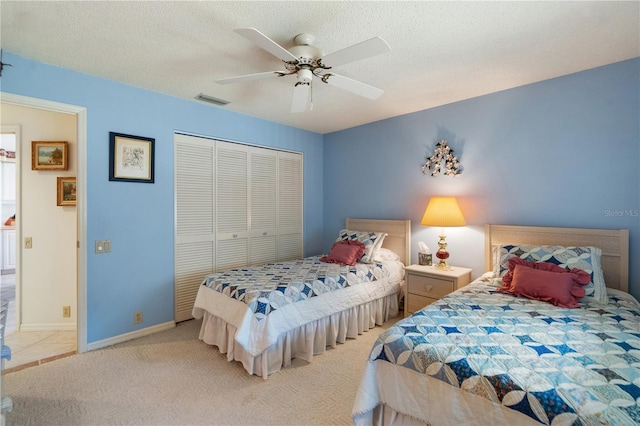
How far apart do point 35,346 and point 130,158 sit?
1.99 m

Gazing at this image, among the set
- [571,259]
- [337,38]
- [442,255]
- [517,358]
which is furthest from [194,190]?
[571,259]

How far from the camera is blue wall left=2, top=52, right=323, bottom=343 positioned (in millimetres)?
2599

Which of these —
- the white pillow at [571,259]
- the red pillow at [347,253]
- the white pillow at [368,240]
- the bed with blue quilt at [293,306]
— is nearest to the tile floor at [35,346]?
the bed with blue quilt at [293,306]

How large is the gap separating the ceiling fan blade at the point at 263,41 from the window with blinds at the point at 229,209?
1960 mm

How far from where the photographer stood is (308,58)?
6.79 ft

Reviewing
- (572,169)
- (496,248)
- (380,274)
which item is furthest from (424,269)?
(572,169)

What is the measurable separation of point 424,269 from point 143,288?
2946mm

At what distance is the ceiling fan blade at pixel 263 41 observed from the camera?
160 centimetres

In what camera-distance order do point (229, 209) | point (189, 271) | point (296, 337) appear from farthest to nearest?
point (229, 209) → point (189, 271) → point (296, 337)

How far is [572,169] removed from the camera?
2.64 m

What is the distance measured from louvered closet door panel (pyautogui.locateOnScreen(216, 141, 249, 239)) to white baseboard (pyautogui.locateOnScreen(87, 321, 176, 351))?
1.13 metres

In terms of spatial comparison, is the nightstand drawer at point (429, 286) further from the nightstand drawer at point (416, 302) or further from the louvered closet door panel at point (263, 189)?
the louvered closet door panel at point (263, 189)

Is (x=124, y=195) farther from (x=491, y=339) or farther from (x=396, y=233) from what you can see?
(x=491, y=339)

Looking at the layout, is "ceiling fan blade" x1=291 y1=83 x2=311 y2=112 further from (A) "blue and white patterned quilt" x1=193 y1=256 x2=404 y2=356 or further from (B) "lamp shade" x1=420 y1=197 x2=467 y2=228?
(B) "lamp shade" x1=420 y1=197 x2=467 y2=228
